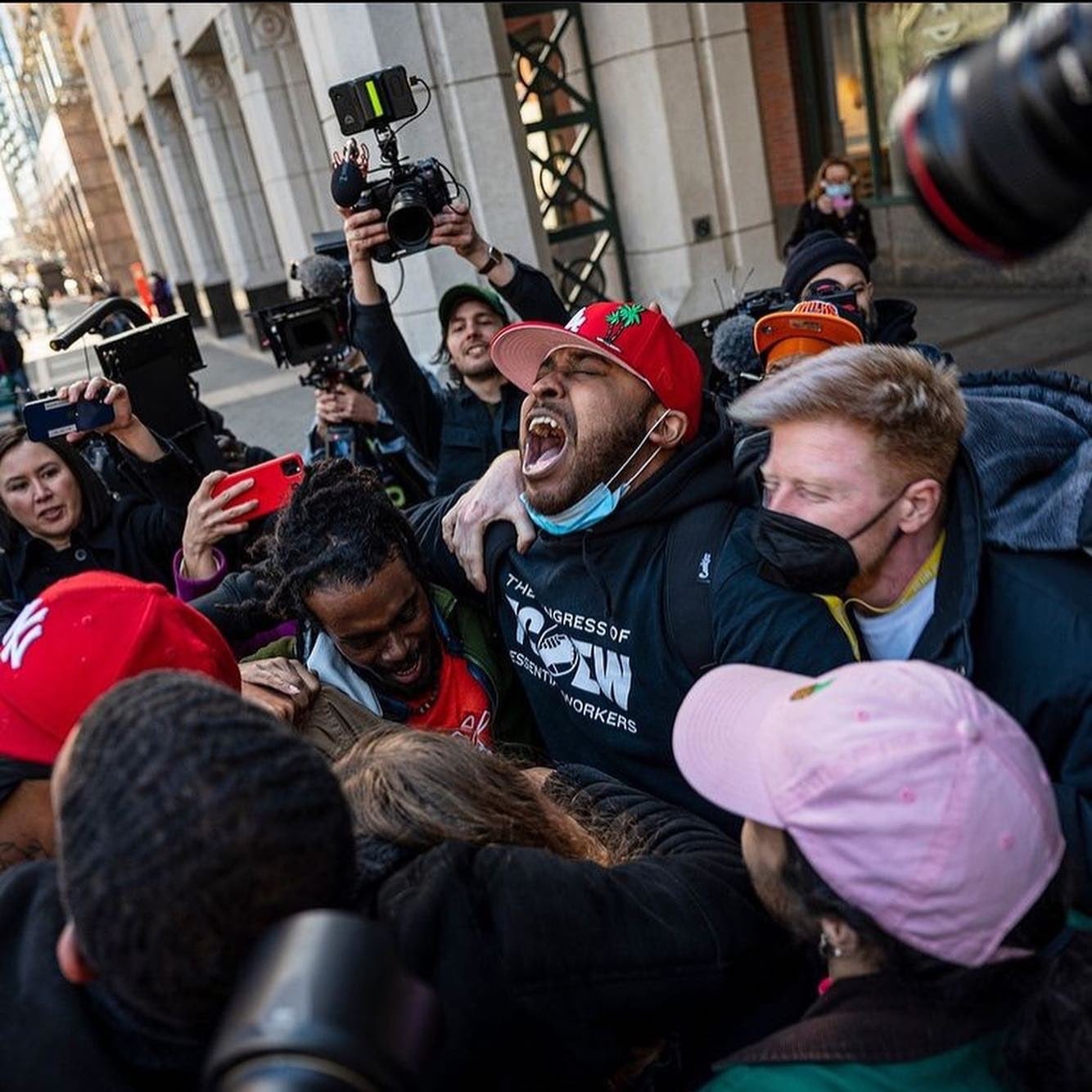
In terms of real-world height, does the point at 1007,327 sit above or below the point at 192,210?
below

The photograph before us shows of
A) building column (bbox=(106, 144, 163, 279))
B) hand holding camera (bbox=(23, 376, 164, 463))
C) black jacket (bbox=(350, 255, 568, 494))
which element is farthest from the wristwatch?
building column (bbox=(106, 144, 163, 279))

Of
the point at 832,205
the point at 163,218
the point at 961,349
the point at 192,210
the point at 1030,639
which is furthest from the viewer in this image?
the point at 163,218

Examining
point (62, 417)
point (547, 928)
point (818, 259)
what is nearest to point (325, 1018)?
point (547, 928)

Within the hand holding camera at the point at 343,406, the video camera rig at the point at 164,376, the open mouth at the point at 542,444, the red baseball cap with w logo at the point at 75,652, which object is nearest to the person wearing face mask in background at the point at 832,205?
the hand holding camera at the point at 343,406

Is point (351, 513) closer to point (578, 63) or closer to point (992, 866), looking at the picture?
point (992, 866)

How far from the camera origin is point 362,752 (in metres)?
1.38

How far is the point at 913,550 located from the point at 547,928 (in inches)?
43.7

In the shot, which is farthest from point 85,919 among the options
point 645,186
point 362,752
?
point 645,186

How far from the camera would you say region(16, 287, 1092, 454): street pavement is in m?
6.92

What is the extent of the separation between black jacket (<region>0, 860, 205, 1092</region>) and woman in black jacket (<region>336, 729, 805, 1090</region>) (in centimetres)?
25

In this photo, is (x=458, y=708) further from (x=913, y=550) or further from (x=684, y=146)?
(x=684, y=146)

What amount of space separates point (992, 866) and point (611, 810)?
680 mm

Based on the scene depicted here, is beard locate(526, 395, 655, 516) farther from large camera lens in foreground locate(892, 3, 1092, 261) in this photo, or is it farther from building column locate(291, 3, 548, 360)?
building column locate(291, 3, 548, 360)

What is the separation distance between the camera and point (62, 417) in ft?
8.69
